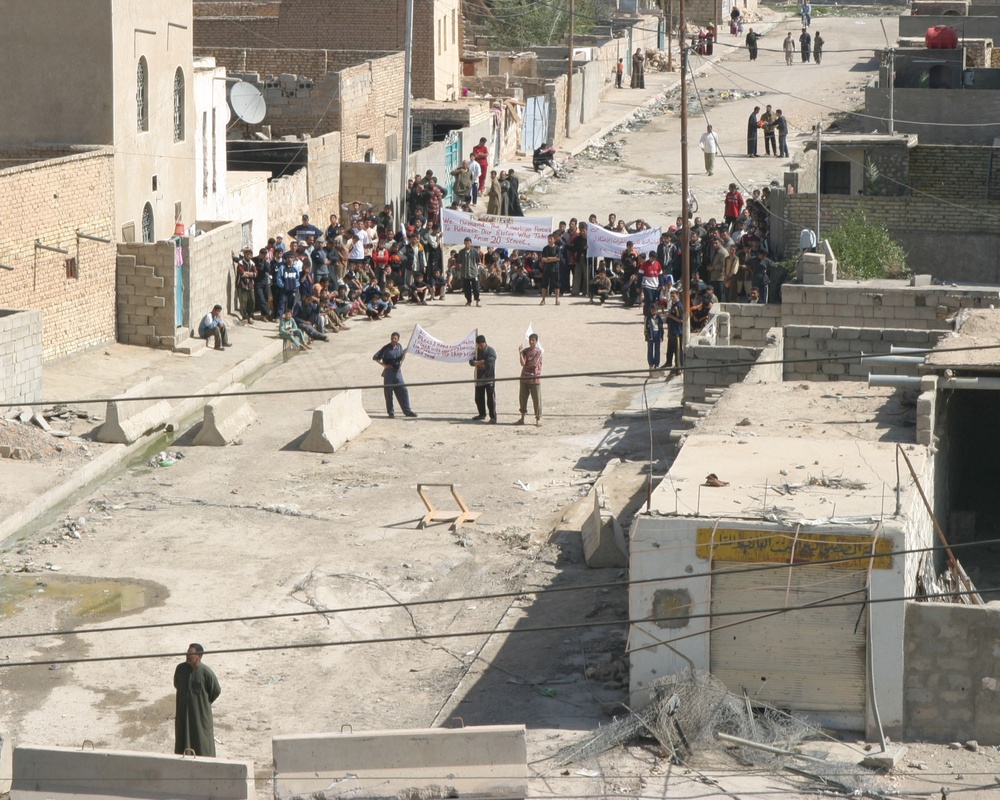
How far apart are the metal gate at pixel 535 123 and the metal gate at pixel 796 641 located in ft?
113

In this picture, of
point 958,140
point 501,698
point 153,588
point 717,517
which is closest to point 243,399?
Result: point 153,588

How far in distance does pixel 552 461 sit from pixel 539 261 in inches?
414

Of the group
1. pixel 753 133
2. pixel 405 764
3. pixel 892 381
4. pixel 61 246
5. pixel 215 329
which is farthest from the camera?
pixel 753 133

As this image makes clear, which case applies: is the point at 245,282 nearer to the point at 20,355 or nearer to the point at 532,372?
the point at 20,355

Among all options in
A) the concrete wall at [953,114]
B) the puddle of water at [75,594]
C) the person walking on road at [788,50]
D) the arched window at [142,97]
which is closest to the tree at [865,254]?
the arched window at [142,97]

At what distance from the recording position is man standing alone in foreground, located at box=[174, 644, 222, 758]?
1269cm

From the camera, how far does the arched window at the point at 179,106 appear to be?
3002 centimetres

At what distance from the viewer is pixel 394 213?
118 feet

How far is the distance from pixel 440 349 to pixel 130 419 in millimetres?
4828

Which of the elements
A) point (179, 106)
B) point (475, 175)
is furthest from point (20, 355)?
point (475, 175)

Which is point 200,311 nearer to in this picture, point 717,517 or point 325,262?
point 325,262

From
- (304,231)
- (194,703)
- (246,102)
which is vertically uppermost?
(246,102)

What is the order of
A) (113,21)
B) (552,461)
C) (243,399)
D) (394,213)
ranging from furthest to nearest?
(394,213) → (113,21) → (243,399) → (552,461)

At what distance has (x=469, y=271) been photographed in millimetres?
30953
